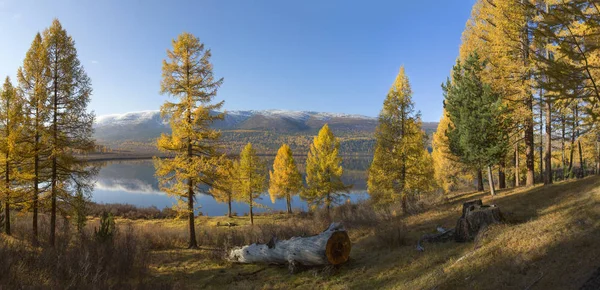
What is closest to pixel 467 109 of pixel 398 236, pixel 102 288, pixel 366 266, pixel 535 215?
pixel 535 215

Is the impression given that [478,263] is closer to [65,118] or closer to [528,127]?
[528,127]

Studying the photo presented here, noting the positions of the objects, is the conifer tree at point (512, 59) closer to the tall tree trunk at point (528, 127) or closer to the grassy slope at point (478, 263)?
the tall tree trunk at point (528, 127)

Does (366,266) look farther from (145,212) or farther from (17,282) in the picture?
(145,212)

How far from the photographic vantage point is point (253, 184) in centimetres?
3250

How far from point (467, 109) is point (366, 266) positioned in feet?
39.9

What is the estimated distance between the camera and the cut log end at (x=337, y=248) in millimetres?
8984

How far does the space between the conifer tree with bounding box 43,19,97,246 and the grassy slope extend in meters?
→ 7.00

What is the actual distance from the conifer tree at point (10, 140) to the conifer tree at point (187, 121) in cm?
595

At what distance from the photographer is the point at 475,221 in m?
9.23

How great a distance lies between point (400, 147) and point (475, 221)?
9759mm

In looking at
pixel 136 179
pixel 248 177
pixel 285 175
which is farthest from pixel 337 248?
pixel 136 179

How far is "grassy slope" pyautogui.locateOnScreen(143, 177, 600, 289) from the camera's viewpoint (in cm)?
526

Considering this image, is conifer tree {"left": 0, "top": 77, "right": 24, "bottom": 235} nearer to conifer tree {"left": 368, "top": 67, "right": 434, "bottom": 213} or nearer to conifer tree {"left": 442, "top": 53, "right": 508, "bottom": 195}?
conifer tree {"left": 368, "top": 67, "right": 434, "bottom": 213}

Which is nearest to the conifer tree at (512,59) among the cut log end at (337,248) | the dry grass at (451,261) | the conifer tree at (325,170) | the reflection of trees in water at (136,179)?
the dry grass at (451,261)
